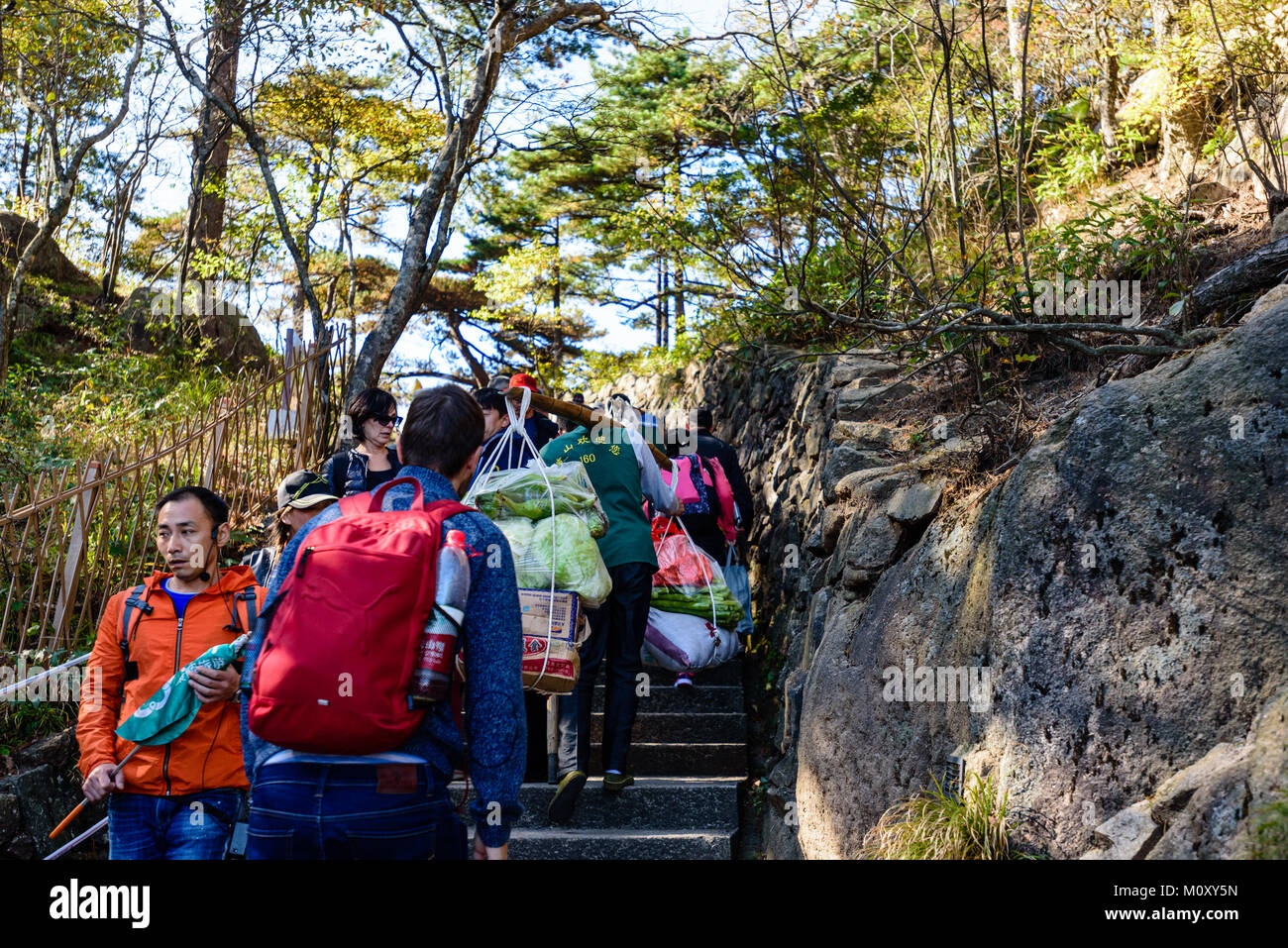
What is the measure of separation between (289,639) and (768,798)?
3896mm

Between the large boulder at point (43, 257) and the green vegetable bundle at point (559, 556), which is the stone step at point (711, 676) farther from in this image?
the large boulder at point (43, 257)

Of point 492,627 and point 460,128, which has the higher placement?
point 460,128

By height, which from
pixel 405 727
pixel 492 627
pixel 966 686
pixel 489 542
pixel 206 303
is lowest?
pixel 966 686

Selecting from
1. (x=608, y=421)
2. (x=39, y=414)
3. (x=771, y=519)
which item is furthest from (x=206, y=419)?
(x=39, y=414)

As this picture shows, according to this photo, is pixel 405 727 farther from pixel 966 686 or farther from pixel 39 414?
pixel 39 414

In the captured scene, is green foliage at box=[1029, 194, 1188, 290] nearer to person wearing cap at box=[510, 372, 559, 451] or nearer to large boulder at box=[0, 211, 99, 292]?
person wearing cap at box=[510, 372, 559, 451]

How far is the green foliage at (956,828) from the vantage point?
3133 mm

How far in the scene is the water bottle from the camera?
81.4 inches

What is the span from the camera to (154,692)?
317 cm

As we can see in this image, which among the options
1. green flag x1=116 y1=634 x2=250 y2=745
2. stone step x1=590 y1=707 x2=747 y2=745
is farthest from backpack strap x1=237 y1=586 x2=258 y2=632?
stone step x1=590 y1=707 x2=747 y2=745

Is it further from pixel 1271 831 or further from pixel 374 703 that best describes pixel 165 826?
pixel 1271 831

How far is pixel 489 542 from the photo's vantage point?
7.52 ft

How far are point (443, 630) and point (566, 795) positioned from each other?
306 cm

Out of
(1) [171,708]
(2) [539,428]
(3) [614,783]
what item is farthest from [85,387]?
(1) [171,708]
